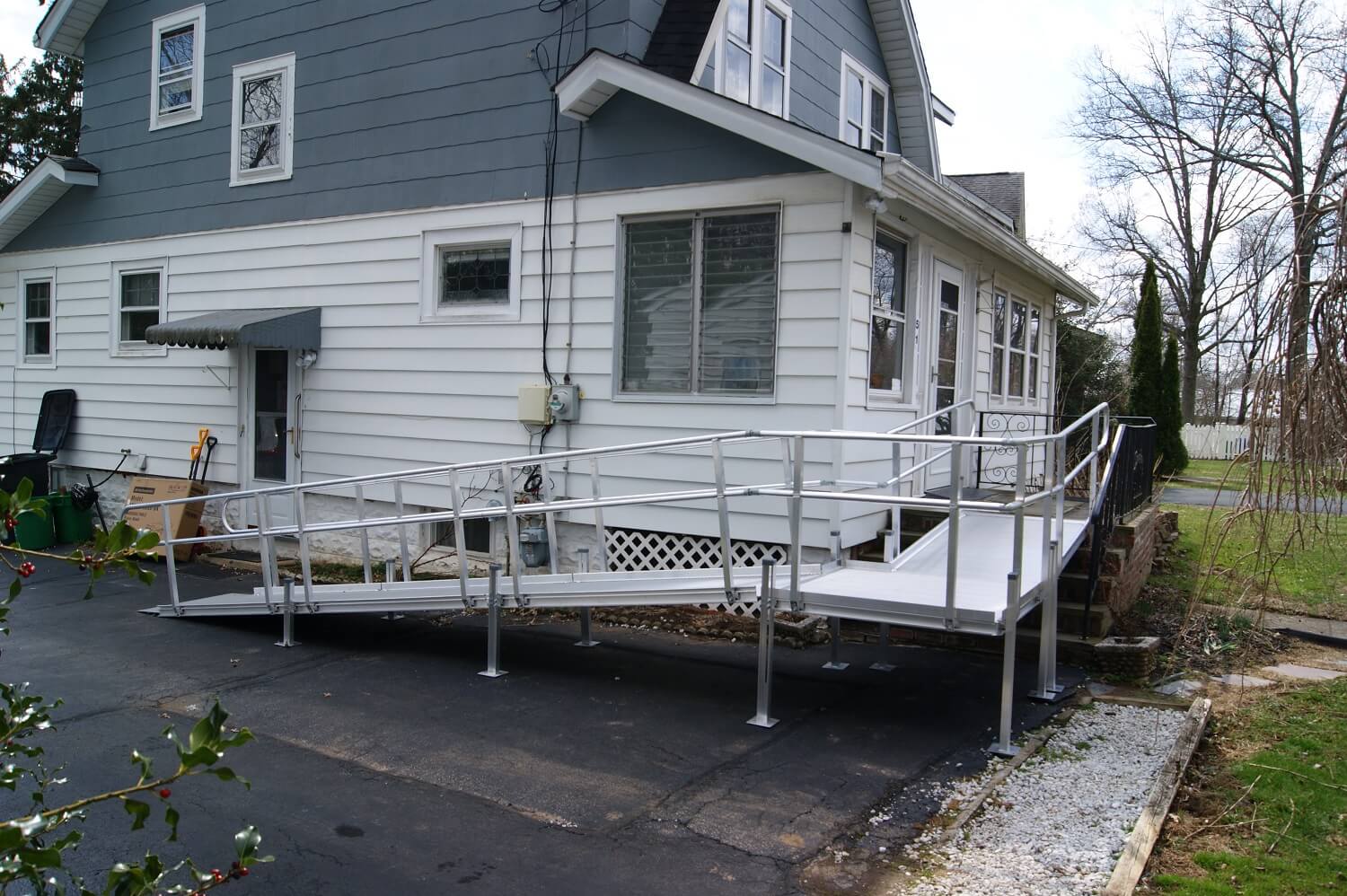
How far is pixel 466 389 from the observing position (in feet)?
34.1

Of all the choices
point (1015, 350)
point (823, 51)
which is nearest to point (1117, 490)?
point (1015, 350)

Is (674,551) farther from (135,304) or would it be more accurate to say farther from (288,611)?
(135,304)

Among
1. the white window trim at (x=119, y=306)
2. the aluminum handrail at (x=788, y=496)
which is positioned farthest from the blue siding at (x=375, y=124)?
the aluminum handrail at (x=788, y=496)

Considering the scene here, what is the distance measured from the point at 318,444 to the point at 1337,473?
10.0 meters

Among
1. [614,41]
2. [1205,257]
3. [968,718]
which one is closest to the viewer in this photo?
[968,718]

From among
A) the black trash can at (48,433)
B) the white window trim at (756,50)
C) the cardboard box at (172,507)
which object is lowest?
the cardboard box at (172,507)

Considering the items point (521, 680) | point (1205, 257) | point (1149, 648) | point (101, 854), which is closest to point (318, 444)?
point (521, 680)

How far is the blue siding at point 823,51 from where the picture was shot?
11461mm

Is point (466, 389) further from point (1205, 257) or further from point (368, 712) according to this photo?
point (1205, 257)

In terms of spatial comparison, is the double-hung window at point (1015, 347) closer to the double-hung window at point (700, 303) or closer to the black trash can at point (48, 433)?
the double-hung window at point (700, 303)

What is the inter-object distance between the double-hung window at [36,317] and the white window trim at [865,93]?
37.4ft

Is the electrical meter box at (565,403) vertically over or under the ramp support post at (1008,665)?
over

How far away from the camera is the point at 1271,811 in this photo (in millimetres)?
Answer: 4961

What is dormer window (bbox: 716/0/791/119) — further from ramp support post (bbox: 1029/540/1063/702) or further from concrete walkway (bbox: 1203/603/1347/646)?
concrete walkway (bbox: 1203/603/1347/646)
